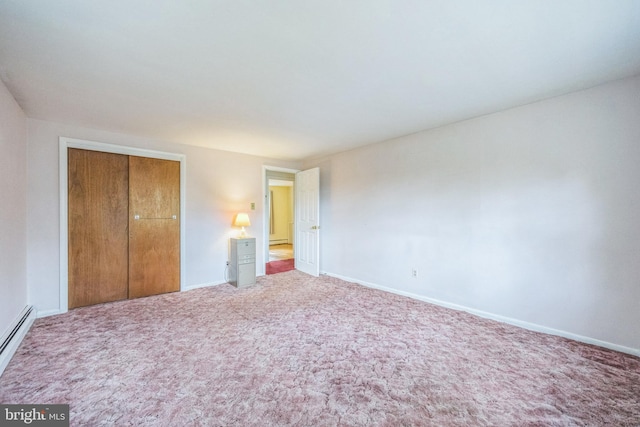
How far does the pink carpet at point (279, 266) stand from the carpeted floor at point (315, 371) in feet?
7.07

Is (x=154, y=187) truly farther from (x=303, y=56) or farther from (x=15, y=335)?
(x=303, y=56)

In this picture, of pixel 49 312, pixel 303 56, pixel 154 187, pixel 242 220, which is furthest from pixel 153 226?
pixel 303 56

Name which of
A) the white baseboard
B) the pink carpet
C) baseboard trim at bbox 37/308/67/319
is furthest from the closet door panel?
the pink carpet

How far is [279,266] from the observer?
562cm

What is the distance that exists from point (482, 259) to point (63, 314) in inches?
194

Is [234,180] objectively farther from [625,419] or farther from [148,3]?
[625,419]

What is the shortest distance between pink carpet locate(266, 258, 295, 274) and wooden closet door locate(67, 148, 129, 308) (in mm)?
2389

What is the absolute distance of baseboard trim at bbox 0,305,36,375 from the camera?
2020mm

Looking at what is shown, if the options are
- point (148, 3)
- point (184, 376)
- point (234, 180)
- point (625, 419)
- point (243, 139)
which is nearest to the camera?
point (148, 3)

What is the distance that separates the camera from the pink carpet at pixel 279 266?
521cm

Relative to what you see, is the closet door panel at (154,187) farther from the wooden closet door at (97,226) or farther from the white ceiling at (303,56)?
the white ceiling at (303,56)

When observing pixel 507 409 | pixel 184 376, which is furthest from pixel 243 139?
pixel 507 409

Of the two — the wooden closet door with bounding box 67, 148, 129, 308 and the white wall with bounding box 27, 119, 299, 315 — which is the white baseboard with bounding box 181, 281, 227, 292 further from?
the wooden closet door with bounding box 67, 148, 129, 308

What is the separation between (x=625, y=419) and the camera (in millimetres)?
1521
